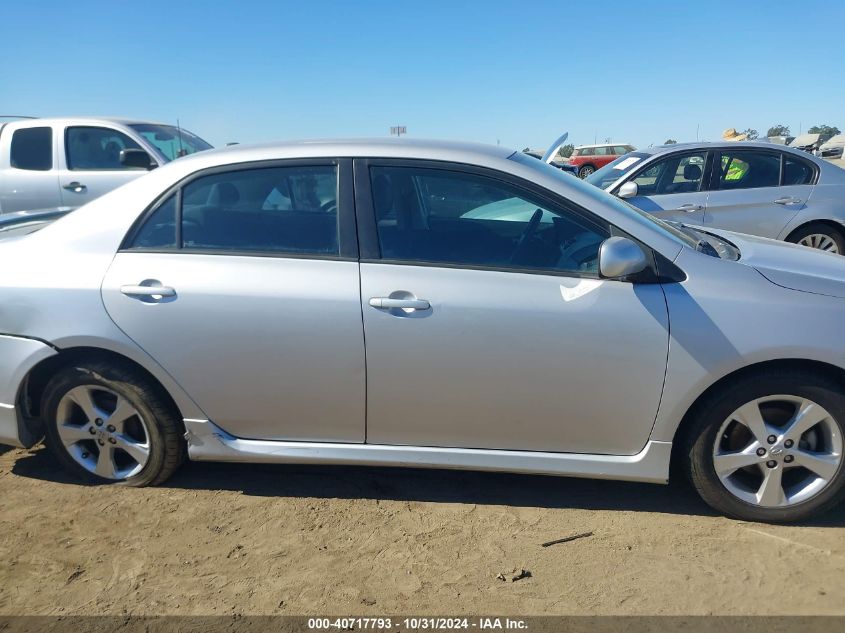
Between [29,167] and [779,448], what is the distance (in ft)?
27.6

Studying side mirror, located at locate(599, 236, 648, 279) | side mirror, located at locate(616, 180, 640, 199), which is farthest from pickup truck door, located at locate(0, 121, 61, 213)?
side mirror, located at locate(599, 236, 648, 279)

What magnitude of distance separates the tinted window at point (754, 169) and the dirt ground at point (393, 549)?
186 inches

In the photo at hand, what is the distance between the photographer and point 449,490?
11.0ft

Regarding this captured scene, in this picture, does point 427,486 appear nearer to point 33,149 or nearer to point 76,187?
point 76,187

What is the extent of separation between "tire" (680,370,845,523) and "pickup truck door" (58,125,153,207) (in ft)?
23.0

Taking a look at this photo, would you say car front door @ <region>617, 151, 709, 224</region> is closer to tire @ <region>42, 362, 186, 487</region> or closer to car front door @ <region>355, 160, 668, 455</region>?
car front door @ <region>355, 160, 668, 455</region>

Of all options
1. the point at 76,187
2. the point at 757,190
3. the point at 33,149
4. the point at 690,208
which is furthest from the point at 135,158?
the point at 757,190

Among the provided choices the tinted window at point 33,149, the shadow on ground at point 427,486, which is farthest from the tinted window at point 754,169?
the tinted window at point 33,149

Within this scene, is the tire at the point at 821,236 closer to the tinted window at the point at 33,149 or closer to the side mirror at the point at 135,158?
the side mirror at the point at 135,158

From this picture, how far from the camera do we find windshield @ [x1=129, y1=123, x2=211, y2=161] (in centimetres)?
810

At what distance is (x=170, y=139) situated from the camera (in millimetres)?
8586

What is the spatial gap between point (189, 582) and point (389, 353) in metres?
1.21

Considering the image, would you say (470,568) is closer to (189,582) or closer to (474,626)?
(474,626)

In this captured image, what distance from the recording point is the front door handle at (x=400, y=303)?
2885 mm
